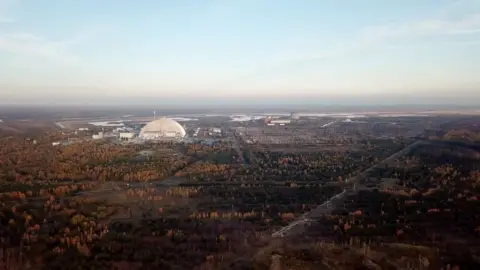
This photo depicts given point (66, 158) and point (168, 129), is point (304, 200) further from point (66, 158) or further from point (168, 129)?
point (168, 129)

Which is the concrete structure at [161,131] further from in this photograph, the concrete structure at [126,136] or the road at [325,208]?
the road at [325,208]

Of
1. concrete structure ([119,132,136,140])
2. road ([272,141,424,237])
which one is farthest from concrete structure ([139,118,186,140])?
road ([272,141,424,237])

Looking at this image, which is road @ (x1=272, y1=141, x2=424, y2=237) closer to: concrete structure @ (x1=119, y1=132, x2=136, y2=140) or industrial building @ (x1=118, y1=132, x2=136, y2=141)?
industrial building @ (x1=118, y1=132, x2=136, y2=141)

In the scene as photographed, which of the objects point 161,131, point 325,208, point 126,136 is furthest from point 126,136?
point 325,208

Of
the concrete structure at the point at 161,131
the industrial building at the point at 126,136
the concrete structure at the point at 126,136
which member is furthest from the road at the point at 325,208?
the concrete structure at the point at 126,136

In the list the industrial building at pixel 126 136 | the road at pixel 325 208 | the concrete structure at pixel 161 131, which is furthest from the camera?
the concrete structure at pixel 161 131

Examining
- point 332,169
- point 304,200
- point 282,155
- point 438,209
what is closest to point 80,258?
point 304,200

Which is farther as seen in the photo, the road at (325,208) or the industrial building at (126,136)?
the industrial building at (126,136)

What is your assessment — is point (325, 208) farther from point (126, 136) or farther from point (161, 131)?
point (161, 131)

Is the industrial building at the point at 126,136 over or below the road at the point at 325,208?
over
